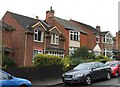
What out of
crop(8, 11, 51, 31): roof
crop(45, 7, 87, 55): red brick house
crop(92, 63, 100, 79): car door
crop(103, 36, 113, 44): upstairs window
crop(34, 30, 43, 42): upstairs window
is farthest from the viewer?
crop(103, 36, 113, 44): upstairs window

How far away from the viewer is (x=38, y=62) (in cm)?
2309

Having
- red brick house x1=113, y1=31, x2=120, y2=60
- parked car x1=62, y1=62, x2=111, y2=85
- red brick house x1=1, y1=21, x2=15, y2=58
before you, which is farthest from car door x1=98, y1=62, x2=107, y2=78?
red brick house x1=113, y1=31, x2=120, y2=60

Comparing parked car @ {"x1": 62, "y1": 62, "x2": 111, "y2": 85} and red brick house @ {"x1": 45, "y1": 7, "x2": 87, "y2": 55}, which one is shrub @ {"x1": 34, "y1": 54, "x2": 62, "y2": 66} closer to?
parked car @ {"x1": 62, "y1": 62, "x2": 111, "y2": 85}

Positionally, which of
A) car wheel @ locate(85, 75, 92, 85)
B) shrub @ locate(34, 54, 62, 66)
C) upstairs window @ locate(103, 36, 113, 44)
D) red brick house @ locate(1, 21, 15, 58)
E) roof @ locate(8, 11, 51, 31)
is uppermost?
roof @ locate(8, 11, 51, 31)

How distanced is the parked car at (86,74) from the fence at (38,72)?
2444 millimetres

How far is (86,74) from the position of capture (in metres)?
16.9

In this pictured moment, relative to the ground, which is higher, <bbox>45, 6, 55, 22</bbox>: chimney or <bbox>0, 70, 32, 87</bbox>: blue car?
<bbox>45, 6, 55, 22</bbox>: chimney

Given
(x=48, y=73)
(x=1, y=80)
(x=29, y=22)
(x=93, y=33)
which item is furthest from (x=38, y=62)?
(x=93, y=33)

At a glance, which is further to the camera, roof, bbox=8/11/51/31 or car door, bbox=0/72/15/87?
roof, bbox=8/11/51/31

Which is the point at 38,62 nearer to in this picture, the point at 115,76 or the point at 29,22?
the point at 115,76

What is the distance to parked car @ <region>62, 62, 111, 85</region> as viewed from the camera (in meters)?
16.7

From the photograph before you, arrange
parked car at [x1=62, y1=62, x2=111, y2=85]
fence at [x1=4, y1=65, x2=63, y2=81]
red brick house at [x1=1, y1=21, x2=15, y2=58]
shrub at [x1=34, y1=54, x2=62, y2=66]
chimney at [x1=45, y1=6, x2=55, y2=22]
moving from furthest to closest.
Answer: chimney at [x1=45, y1=6, x2=55, y2=22] < red brick house at [x1=1, y1=21, x2=15, y2=58] < shrub at [x1=34, y1=54, x2=62, y2=66] < fence at [x1=4, y1=65, x2=63, y2=81] < parked car at [x1=62, y1=62, x2=111, y2=85]

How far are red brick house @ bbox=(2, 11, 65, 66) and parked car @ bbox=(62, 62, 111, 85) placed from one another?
16743 mm

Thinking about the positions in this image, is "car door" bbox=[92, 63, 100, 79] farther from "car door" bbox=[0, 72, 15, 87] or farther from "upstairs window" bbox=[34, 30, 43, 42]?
"upstairs window" bbox=[34, 30, 43, 42]
